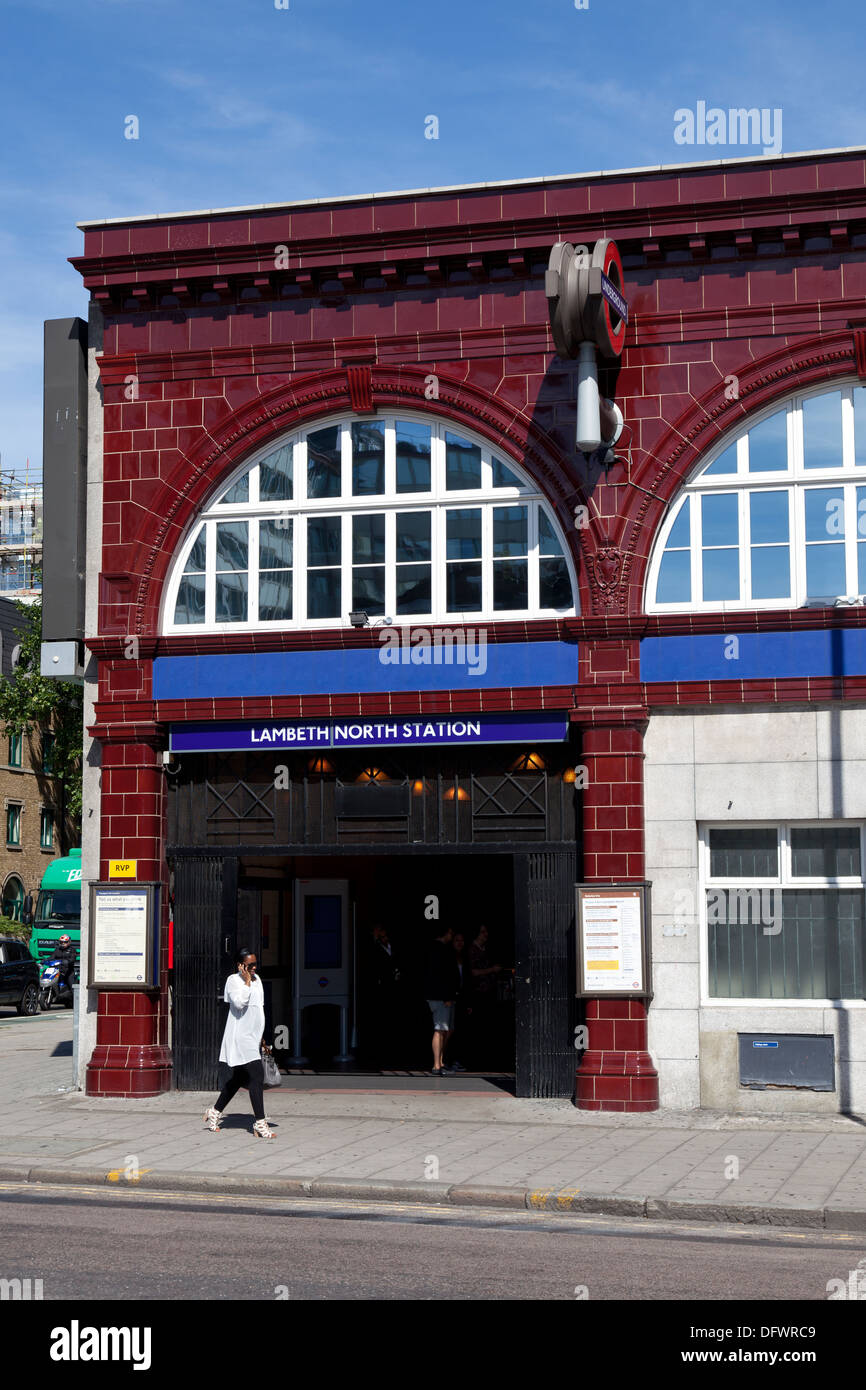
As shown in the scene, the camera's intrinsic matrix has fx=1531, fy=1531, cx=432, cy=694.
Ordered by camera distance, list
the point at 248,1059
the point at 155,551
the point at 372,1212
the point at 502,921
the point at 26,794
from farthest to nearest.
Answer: the point at 26,794 < the point at 502,921 < the point at 155,551 < the point at 248,1059 < the point at 372,1212

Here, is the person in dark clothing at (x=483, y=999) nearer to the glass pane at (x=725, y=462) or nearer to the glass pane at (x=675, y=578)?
the glass pane at (x=675, y=578)

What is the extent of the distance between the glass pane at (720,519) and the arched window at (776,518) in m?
Result: 0.01

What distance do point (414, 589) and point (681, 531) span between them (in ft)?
10.0

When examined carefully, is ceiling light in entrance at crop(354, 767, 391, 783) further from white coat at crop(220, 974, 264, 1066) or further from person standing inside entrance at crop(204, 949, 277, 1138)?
white coat at crop(220, 974, 264, 1066)

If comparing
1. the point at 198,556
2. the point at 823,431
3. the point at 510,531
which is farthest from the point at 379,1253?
the point at 823,431

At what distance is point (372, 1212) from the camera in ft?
38.1

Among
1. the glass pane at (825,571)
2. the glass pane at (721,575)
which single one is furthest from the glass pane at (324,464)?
the glass pane at (825,571)

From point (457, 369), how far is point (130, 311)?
13.7 ft

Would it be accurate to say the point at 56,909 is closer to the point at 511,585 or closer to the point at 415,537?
the point at 415,537

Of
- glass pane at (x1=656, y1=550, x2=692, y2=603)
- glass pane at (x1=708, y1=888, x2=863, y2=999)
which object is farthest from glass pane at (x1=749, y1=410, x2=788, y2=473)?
glass pane at (x1=708, y1=888, x2=863, y2=999)

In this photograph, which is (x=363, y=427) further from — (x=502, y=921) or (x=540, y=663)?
(x=502, y=921)

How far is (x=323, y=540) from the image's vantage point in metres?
17.8

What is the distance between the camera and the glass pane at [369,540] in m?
17.6
